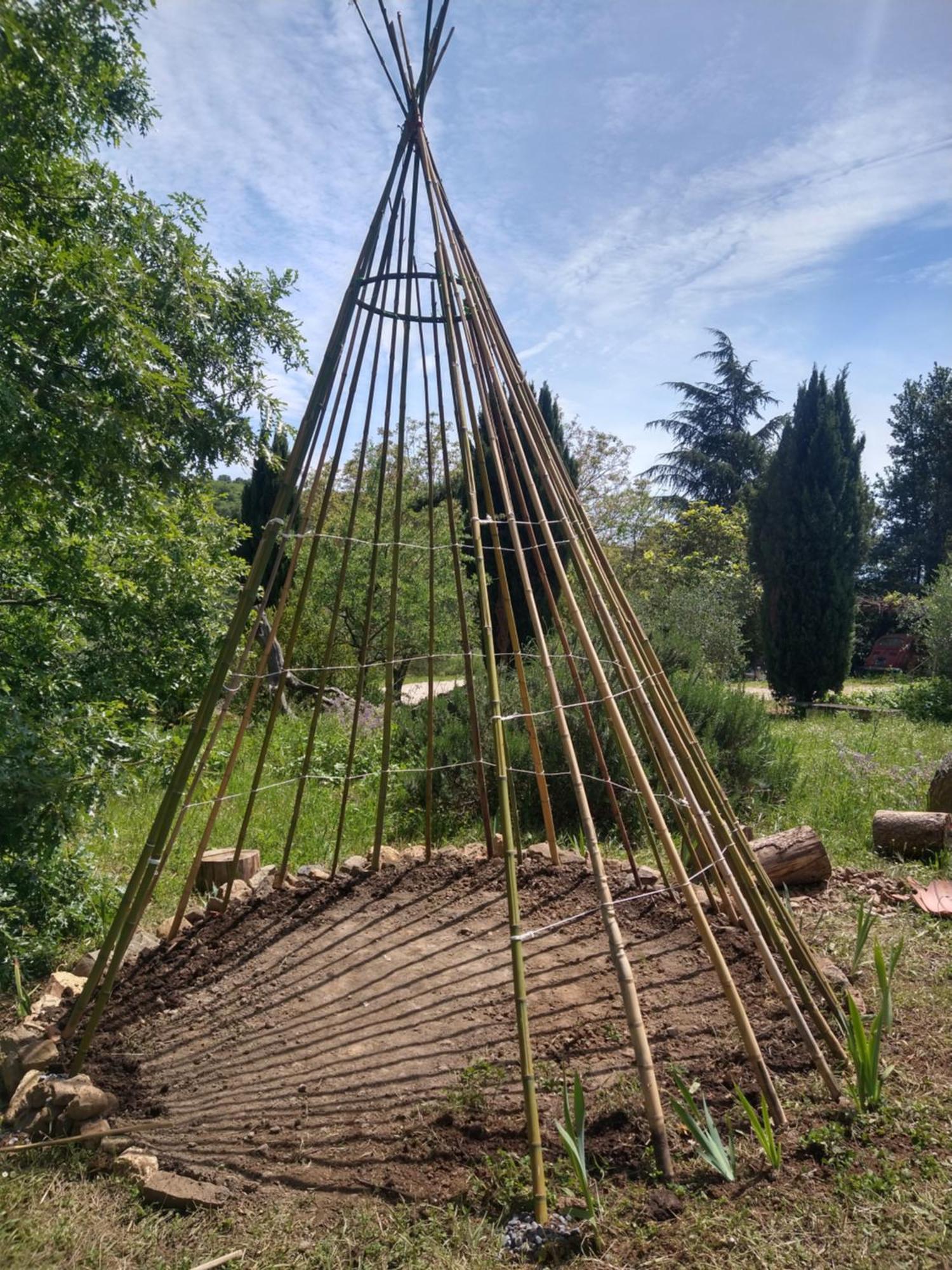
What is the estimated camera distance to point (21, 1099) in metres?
2.26

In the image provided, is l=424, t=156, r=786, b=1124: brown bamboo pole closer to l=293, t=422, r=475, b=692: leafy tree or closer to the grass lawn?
the grass lawn

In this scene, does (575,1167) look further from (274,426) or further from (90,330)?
(274,426)

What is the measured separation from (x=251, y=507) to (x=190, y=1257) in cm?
1309

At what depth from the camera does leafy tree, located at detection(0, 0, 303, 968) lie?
9.30ft

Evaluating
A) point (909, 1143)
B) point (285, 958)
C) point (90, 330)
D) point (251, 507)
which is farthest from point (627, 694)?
point (251, 507)

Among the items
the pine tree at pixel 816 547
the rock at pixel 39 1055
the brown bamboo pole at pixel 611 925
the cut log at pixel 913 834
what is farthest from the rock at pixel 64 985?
the pine tree at pixel 816 547

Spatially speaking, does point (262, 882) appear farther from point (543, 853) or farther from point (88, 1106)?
point (88, 1106)

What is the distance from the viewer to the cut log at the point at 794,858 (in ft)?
11.9

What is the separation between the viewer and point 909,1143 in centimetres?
196

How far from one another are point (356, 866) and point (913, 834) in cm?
266

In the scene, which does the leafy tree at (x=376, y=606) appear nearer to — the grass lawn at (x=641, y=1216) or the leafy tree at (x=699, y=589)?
the leafy tree at (x=699, y=589)

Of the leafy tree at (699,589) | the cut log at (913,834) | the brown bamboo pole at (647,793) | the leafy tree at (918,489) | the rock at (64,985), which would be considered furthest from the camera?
the leafy tree at (918,489)

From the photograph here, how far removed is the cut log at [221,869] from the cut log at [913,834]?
3.00m

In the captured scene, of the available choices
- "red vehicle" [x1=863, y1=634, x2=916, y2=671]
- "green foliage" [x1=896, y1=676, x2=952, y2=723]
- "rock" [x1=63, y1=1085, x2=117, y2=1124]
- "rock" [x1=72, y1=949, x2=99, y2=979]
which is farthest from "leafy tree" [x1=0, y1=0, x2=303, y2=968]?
"red vehicle" [x1=863, y1=634, x2=916, y2=671]
